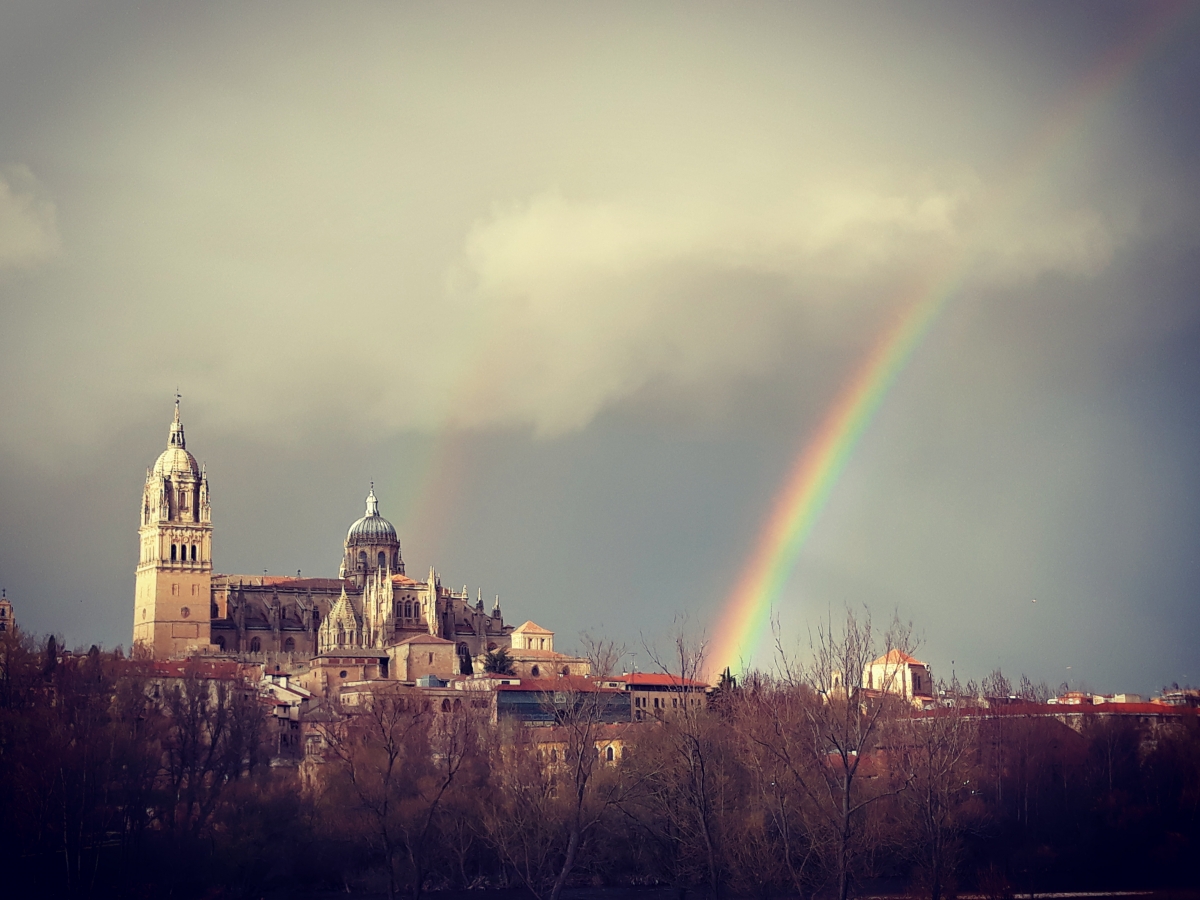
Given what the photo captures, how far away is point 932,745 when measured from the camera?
5288cm

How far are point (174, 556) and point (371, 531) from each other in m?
17.9

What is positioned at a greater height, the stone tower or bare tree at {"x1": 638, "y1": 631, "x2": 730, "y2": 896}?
the stone tower

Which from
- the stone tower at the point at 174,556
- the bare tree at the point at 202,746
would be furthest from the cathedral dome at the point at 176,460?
the bare tree at the point at 202,746

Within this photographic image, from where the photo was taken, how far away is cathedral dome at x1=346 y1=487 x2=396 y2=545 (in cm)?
13888

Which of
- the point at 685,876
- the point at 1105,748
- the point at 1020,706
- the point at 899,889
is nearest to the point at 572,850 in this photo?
the point at 685,876

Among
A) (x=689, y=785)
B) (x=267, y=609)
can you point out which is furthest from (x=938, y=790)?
(x=267, y=609)

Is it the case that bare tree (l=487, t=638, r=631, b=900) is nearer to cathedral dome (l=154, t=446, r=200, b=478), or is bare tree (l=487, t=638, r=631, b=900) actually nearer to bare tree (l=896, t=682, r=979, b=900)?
bare tree (l=896, t=682, r=979, b=900)

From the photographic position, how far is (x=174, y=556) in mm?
127000

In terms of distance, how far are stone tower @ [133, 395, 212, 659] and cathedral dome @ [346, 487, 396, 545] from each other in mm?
13933

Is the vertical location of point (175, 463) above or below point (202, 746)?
above

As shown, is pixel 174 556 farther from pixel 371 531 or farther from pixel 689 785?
pixel 689 785

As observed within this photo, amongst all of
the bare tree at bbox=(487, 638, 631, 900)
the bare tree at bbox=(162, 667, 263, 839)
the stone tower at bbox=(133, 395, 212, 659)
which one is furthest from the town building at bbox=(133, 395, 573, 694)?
Result: the bare tree at bbox=(487, 638, 631, 900)

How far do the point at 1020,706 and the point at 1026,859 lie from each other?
26.1m

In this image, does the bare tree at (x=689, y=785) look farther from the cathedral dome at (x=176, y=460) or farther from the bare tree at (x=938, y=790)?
the cathedral dome at (x=176, y=460)
